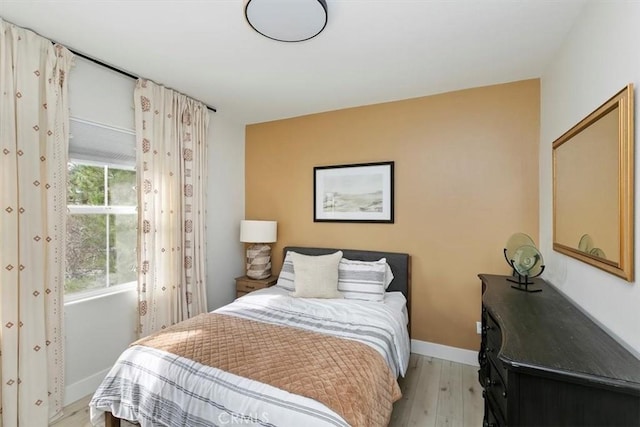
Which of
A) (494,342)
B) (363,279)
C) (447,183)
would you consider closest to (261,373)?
(494,342)

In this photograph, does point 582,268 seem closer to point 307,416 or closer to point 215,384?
point 307,416

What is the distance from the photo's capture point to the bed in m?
1.26

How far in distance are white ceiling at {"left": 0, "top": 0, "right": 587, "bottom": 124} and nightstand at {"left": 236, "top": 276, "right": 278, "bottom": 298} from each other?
2.00 m

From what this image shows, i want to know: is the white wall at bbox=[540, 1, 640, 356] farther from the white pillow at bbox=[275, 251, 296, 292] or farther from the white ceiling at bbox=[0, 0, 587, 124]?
the white pillow at bbox=[275, 251, 296, 292]

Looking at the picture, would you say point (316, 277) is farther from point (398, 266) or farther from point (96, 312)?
point (96, 312)

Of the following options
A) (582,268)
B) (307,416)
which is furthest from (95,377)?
(582,268)

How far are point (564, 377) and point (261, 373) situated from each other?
1205 millimetres

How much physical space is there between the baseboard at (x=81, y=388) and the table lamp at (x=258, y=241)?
1543 mm

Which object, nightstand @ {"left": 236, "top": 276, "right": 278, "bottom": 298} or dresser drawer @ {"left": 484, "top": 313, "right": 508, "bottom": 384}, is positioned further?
nightstand @ {"left": 236, "top": 276, "right": 278, "bottom": 298}

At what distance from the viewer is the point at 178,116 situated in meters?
2.80

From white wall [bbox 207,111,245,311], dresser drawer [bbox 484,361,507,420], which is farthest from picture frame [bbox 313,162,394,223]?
dresser drawer [bbox 484,361,507,420]

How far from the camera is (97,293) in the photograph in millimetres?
2322

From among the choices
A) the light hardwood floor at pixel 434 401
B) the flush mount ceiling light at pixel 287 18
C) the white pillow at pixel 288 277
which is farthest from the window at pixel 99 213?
the flush mount ceiling light at pixel 287 18

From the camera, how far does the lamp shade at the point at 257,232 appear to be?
3.29 meters
